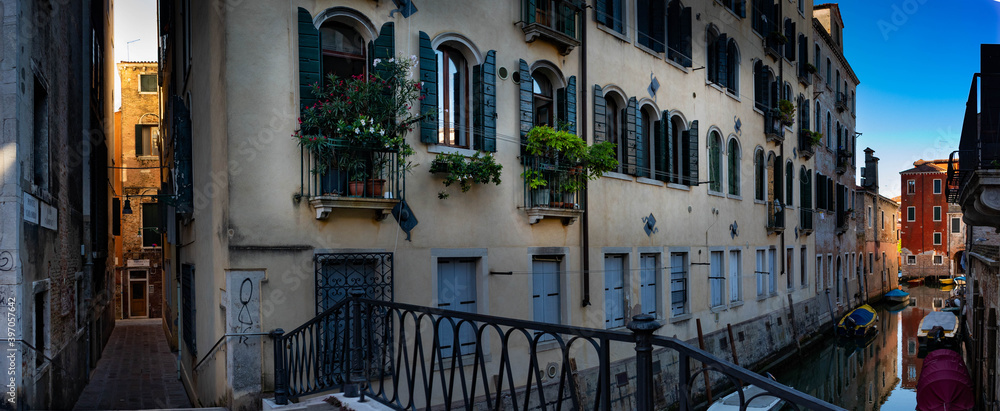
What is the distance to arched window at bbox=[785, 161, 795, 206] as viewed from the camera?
22578 millimetres

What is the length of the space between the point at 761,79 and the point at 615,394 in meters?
12.0

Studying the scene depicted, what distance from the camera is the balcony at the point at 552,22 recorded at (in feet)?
34.6

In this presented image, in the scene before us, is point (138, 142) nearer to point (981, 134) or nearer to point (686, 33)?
point (686, 33)

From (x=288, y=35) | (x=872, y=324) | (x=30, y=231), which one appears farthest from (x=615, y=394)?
(x=872, y=324)

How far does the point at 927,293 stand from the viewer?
1884 inches

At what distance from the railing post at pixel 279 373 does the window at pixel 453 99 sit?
3.63 m

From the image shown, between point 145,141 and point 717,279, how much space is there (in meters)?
22.2

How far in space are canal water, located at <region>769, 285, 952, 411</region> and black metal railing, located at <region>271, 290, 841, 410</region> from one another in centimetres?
513

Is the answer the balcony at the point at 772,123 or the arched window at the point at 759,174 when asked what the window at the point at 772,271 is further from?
the balcony at the point at 772,123

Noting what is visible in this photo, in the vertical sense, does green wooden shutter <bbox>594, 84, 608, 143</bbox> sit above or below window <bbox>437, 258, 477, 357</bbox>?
above

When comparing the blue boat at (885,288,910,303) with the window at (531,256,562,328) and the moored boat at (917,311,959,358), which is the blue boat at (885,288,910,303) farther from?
the window at (531,256,562,328)

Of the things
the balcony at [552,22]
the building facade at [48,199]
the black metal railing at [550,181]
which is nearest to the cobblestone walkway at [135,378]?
the building facade at [48,199]

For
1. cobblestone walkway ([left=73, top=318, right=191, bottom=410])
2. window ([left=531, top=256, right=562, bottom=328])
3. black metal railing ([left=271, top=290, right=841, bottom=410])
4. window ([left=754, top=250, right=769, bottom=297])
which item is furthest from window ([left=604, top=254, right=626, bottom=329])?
window ([left=754, top=250, right=769, bottom=297])

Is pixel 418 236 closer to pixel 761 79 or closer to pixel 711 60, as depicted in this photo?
pixel 711 60
